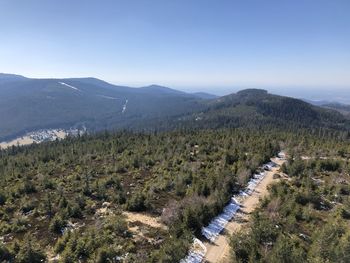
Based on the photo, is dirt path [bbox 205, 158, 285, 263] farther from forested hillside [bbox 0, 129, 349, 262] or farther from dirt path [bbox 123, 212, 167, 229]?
dirt path [bbox 123, 212, 167, 229]

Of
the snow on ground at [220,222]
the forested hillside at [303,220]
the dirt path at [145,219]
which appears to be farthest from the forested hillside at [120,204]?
the forested hillside at [303,220]

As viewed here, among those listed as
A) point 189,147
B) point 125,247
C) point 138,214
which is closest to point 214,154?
point 189,147

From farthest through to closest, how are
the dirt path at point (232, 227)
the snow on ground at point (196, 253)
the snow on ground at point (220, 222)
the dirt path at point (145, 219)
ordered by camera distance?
the dirt path at point (145, 219)
the dirt path at point (232, 227)
the snow on ground at point (220, 222)
the snow on ground at point (196, 253)

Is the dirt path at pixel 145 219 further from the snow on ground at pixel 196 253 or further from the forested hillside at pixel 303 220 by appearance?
the forested hillside at pixel 303 220

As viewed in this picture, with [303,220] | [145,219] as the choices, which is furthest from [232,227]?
[145,219]

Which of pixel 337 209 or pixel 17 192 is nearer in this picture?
pixel 337 209

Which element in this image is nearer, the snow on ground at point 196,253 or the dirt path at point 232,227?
the snow on ground at point 196,253

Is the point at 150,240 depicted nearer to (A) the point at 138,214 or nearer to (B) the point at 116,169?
(A) the point at 138,214
